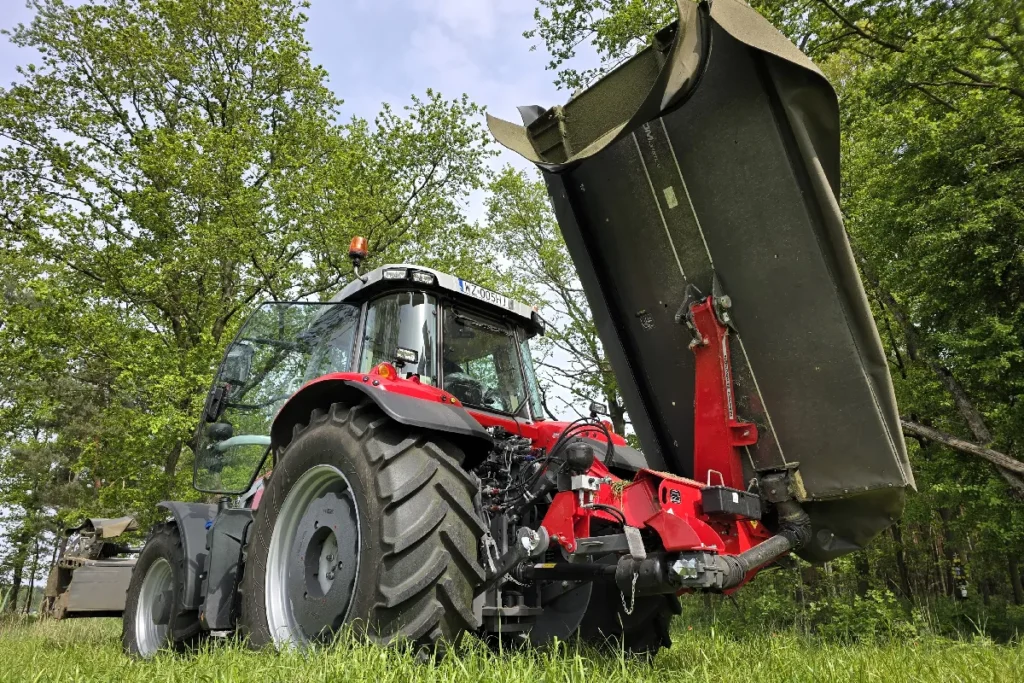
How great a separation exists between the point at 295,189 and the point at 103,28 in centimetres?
533

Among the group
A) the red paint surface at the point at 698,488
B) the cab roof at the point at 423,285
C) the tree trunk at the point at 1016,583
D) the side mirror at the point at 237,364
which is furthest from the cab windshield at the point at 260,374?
the tree trunk at the point at 1016,583

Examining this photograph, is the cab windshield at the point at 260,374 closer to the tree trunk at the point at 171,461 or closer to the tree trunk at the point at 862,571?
the tree trunk at the point at 171,461

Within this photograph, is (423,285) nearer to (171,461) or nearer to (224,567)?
(224,567)

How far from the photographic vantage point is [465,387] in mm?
4137

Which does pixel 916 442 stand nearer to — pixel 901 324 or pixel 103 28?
pixel 901 324

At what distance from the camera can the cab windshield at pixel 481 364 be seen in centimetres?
410

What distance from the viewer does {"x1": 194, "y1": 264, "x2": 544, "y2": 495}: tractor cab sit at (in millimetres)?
4027

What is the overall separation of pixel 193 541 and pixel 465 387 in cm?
226

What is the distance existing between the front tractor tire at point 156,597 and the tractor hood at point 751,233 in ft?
11.5

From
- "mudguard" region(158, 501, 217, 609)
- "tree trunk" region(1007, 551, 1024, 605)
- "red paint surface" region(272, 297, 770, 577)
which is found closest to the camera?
"red paint surface" region(272, 297, 770, 577)

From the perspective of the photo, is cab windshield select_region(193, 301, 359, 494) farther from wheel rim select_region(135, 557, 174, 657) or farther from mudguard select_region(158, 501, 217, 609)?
wheel rim select_region(135, 557, 174, 657)

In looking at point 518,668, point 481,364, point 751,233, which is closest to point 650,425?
point 751,233

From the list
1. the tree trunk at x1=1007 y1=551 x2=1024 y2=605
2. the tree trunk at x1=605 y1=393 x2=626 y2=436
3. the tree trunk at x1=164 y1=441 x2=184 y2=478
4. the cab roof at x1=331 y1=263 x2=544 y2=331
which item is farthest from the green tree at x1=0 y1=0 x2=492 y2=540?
the tree trunk at x1=1007 y1=551 x2=1024 y2=605

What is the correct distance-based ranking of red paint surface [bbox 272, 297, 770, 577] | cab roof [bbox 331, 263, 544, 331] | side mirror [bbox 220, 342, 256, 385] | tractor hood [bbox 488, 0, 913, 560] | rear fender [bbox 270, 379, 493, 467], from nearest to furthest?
red paint surface [bbox 272, 297, 770, 577], tractor hood [bbox 488, 0, 913, 560], rear fender [bbox 270, 379, 493, 467], cab roof [bbox 331, 263, 544, 331], side mirror [bbox 220, 342, 256, 385]
